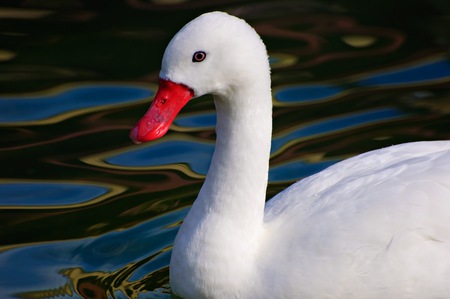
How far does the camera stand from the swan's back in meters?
5.25

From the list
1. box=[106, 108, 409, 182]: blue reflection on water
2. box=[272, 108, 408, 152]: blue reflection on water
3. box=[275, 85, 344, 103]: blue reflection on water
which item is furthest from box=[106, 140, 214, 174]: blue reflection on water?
box=[275, 85, 344, 103]: blue reflection on water

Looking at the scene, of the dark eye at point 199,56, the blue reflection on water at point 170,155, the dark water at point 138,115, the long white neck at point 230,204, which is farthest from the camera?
the blue reflection on water at point 170,155

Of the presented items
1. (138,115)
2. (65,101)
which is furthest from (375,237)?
(65,101)

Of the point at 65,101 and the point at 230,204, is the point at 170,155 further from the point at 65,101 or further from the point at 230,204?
the point at 230,204

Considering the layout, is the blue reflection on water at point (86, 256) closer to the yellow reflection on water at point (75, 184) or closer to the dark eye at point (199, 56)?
the yellow reflection on water at point (75, 184)

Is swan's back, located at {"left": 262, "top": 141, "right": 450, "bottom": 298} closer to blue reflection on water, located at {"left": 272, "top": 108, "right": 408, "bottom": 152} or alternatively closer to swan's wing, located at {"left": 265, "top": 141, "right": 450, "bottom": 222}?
swan's wing, located at {"left": 265, "top": 141, "right": 450, "bottom": 222}

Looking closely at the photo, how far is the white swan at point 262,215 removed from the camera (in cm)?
514

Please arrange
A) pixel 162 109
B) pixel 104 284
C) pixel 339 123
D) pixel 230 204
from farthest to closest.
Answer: pixel 339 123, pixel 104 284, pixel 230 204, pixel 162 109

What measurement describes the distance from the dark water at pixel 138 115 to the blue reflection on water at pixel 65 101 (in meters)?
0.01

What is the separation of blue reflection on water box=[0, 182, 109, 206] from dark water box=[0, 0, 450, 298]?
0.01 metres

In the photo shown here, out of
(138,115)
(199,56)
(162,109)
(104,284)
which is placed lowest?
(104,284)

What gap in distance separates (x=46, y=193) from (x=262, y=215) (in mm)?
1929

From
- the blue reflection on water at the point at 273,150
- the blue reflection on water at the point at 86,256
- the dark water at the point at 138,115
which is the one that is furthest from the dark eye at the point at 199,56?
the blue reflection on water at the point at 273,150

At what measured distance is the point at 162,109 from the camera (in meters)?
5.25
